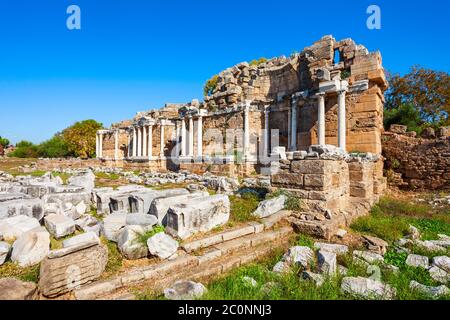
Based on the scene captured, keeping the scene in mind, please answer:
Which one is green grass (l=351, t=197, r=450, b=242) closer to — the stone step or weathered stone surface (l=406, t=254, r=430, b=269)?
weathered stone surface (l=406, t=254, r=430, b=269)

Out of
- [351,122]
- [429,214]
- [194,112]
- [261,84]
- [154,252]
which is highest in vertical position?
[261,84]

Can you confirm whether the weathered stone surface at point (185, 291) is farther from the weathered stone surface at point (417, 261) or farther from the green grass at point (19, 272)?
the weathered stone surface at point (417, 261)

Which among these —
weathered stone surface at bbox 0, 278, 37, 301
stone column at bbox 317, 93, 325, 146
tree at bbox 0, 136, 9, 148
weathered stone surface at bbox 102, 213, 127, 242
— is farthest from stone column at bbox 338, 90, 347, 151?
tree at bbox 0, 136, 9, 148

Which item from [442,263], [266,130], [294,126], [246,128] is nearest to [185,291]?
[442,263]

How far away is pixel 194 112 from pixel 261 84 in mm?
4890

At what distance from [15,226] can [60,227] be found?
62cm

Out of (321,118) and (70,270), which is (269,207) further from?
(321,118)

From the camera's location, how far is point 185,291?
2490 millimetres

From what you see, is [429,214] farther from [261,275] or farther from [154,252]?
[154,252]
